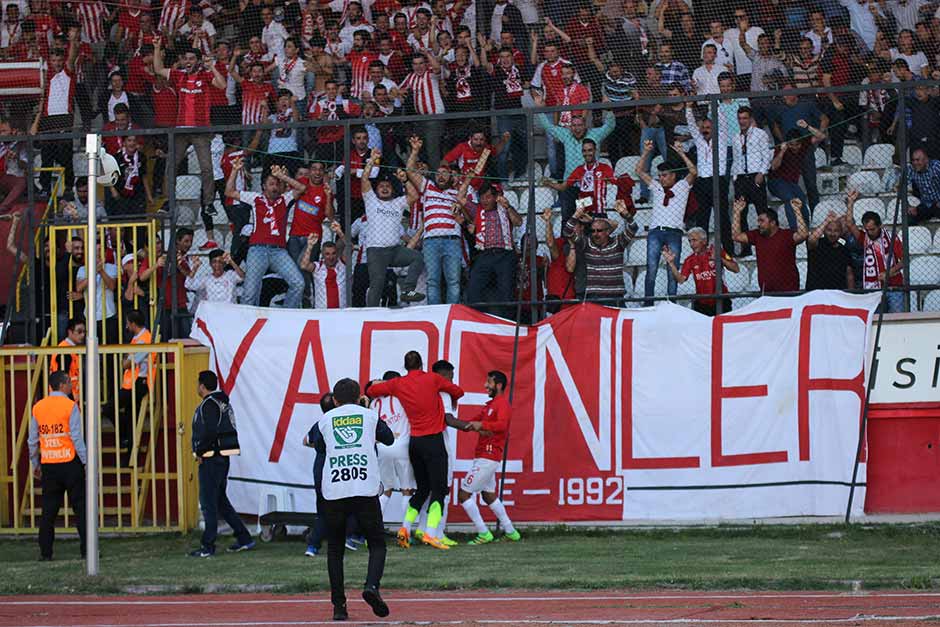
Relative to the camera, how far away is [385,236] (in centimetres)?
1891

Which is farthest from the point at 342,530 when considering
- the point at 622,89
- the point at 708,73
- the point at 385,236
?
the point at 708,73

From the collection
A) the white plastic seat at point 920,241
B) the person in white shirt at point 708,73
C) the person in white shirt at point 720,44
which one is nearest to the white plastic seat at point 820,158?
the white plastic seat at point 920,241

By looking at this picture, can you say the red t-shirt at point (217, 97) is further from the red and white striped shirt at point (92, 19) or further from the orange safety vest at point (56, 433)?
the orange safety vest at point (56, 433)

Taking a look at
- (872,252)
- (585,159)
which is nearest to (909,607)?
(872,252)

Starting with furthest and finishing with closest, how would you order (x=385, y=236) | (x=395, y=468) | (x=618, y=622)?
(x=385, y=236)
(x=395, y=468)
(x=618, y=622)

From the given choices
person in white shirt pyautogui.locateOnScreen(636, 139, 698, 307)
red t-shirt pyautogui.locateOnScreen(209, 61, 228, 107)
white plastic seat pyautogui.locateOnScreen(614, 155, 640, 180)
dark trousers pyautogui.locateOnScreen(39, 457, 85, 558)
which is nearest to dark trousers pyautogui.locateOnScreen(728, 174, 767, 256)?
person in white shirt pyautogui.locateOnScreen(636, 139, 698, 307)

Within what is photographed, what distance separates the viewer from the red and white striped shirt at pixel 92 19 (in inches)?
933

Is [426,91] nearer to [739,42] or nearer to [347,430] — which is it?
[739,42]

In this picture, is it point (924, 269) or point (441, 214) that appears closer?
point (924, 269)

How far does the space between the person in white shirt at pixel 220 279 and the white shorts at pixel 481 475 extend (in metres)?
4.52

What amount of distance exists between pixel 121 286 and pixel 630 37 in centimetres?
765

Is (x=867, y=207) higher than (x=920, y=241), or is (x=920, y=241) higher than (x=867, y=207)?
(x=867, y=207)

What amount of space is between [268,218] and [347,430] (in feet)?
27.8

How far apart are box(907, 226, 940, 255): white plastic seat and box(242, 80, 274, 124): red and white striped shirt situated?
8.95m
